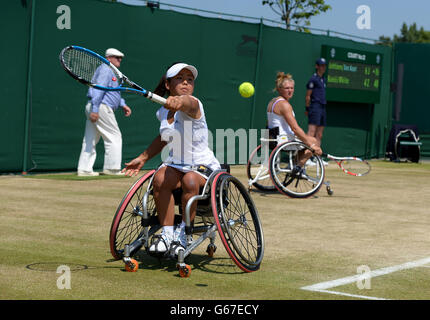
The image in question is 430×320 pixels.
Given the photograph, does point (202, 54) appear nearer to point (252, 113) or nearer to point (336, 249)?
point (252, 113)

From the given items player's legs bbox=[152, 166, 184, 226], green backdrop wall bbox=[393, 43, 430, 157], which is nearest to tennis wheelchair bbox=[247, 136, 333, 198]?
player's legs bbox=[152, 166, 184, 226]

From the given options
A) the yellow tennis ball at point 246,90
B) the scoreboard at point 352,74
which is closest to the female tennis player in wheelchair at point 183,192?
the yellow tennis ball at point 246,90

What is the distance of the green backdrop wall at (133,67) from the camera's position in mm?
11203

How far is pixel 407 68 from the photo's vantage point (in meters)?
19.1

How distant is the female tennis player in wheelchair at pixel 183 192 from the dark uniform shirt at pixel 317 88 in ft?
30.9

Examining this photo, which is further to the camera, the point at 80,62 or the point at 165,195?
the point at 80,62

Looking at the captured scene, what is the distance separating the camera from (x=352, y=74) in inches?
671

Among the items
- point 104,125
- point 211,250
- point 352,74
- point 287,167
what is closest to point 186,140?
point 211,250

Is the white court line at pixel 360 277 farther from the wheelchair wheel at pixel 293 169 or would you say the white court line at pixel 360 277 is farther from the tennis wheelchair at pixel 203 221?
the wheelchair wheel at pixel 293 169

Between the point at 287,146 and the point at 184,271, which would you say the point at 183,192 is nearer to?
the point at 184,271

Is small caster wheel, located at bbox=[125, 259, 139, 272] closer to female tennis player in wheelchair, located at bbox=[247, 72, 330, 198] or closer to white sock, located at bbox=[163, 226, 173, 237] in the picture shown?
white sock, located at bbox=[163, 226, 173, 237]

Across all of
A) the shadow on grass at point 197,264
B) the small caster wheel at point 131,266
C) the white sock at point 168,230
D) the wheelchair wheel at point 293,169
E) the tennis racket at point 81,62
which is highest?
the tennis racket at point 81,62

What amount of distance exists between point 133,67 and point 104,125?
1602mm

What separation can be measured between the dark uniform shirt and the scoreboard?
1.65 meters
